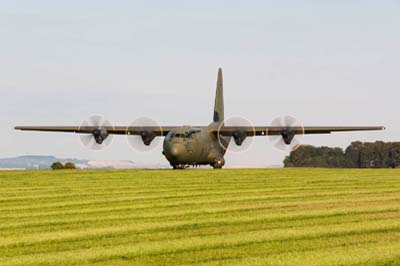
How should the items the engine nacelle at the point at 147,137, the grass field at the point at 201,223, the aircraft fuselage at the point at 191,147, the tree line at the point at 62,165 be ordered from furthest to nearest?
the tree line at the point at 62,165 → the engine nacelle at the point at 147,137 → the aircraft fuselage at the point at 191,147 → the grass field at the point at 201,223

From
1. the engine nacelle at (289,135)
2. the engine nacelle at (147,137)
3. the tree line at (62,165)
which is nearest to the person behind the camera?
the engine nacelle at (289,135)

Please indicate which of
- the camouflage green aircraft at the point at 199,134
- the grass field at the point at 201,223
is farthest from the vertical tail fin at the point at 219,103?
the grass field at the point at 201,223

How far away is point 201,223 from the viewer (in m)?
18.4

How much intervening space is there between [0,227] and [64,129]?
45467 mm

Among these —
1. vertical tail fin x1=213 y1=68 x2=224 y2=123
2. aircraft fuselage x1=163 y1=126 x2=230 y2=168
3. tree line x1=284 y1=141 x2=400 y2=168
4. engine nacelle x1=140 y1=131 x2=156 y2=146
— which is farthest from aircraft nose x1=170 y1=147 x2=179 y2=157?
tree line x1=284 y1=141 x2=400 y2=168

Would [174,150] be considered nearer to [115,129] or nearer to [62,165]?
[115,129]

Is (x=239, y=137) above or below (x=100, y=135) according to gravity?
below

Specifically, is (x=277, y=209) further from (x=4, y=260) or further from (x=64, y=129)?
(x=64, y=129)

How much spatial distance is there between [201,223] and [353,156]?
417 ft

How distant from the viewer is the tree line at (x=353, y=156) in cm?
13012

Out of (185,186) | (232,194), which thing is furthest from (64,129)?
(232,194)

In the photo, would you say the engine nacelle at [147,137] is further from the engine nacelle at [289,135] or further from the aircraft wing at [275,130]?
the engine nacelle at [289,135]

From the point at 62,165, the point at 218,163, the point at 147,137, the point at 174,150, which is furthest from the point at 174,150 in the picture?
the point at 62,165

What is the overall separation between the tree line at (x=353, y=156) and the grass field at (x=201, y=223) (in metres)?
103
